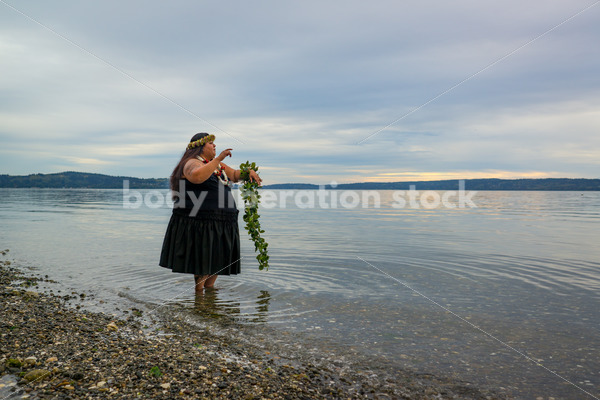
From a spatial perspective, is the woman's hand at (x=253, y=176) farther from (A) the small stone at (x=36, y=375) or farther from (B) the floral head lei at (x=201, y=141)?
(A) the small stone at (x=36, y=375)

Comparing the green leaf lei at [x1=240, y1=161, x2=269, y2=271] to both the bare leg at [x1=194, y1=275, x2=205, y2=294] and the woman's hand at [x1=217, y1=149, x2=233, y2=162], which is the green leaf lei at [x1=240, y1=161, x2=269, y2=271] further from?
the bare leg at [x1=194, y1=275, x2=205, y2=294]

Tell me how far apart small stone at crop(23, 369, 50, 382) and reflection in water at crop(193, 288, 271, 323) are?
302cm

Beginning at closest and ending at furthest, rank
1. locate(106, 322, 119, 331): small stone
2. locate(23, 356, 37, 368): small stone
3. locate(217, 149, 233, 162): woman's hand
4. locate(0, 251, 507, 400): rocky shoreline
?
locate(0, 251, 507, 400): rocky shoreline < locate(23, 356, 37, 368): small stone < locate(106, 322, 119, 331): small stone < locate(217, 149, 233, 162): woman's hand

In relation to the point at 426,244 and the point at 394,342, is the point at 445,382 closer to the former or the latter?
the point at 394,342

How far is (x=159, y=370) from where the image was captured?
4.49 m

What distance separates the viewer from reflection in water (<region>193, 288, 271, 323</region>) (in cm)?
711

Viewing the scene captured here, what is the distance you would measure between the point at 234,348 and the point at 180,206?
3443mm

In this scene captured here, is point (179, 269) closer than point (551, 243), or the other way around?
point (179, 269)

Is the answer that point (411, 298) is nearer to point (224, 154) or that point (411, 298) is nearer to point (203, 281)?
point (203, 281)

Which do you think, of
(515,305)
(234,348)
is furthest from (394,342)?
(515,305)

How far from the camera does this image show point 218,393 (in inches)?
162

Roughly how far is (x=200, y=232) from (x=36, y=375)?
163 inches

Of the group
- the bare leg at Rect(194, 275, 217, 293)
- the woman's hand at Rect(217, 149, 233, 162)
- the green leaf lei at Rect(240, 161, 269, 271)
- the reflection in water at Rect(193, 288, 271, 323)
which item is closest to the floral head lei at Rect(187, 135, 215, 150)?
the woman's hand at Rect(217, 149, 233, 162)

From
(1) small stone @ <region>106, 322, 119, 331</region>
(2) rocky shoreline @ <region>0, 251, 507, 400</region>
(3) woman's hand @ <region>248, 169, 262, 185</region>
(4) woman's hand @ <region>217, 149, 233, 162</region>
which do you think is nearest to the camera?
(2) rocky shoreline @ <region>0, 251, 507, 400</region>
